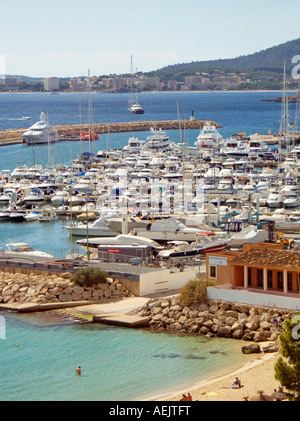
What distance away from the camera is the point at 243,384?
1988cm

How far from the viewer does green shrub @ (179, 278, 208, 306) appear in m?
24.7

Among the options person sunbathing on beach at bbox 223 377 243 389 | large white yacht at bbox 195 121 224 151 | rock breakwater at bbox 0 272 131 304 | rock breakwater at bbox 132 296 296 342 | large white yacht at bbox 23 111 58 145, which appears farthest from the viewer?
large white yacht at bbox 23 111 58 145

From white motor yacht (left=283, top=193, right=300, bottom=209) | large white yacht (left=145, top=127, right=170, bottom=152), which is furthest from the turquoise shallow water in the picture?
large white yacht (left=145, top=127, right=170, bottom=152)

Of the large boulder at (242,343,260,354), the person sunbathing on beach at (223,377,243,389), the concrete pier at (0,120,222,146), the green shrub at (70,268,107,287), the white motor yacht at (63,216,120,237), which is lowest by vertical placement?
the concrete pier at (0,120,222,146)

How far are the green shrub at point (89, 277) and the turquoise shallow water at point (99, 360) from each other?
229 centimetres

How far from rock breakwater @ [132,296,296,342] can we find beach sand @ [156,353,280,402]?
178 centimetres

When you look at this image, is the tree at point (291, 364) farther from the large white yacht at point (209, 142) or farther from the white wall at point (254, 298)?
the large white yacht at point (209, 142)

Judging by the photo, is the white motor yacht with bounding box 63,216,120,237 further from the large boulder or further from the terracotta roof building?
the large boulder

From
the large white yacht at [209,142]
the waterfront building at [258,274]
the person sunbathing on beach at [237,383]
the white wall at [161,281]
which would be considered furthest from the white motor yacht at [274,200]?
Result: the person sunbathing on beach at [237,383]

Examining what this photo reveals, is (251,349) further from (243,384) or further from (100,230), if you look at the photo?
(100,230)

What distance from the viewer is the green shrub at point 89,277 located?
2744 cm

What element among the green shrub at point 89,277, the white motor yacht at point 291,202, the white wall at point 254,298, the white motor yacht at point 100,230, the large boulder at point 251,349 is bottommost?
the white motor yacht at point 291,202

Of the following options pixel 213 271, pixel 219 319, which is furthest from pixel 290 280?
pixel 213 271
